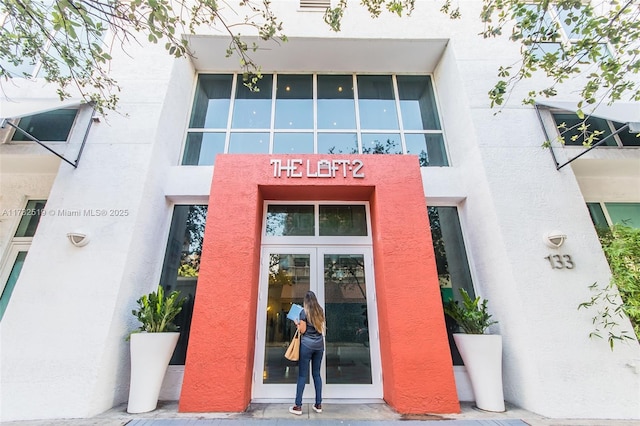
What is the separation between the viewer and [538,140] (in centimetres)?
523

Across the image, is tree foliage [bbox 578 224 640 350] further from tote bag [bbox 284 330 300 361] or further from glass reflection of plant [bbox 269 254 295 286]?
glass reflection of plant [bbox 269 254 295 286]

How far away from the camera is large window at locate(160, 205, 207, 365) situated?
4.88 metres

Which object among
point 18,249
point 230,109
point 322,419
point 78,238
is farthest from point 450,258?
point 18,249

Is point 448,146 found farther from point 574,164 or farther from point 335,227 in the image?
point 335,227

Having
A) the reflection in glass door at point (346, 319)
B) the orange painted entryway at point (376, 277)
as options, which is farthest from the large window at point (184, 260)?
the reflection in glass door at point (346, 319)

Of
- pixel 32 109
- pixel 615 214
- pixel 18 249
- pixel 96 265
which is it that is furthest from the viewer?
pixel 615 214


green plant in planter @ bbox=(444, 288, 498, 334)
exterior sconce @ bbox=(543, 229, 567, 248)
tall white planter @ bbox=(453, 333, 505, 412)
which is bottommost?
tall white planter @ bbox=(453, 333, 505, 412)

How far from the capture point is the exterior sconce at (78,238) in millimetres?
4348

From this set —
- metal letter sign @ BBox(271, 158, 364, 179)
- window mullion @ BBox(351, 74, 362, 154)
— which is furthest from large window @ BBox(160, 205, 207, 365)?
window mullion @ BBox(351, 74, 362, 154)

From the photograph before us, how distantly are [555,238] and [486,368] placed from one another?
2254 millimetres

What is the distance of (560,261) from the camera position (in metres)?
4.40

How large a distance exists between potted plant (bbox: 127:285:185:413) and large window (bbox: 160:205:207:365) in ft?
2.22

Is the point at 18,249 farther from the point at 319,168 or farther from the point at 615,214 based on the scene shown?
the point at 615,214

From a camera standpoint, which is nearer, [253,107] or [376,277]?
[376,277]
